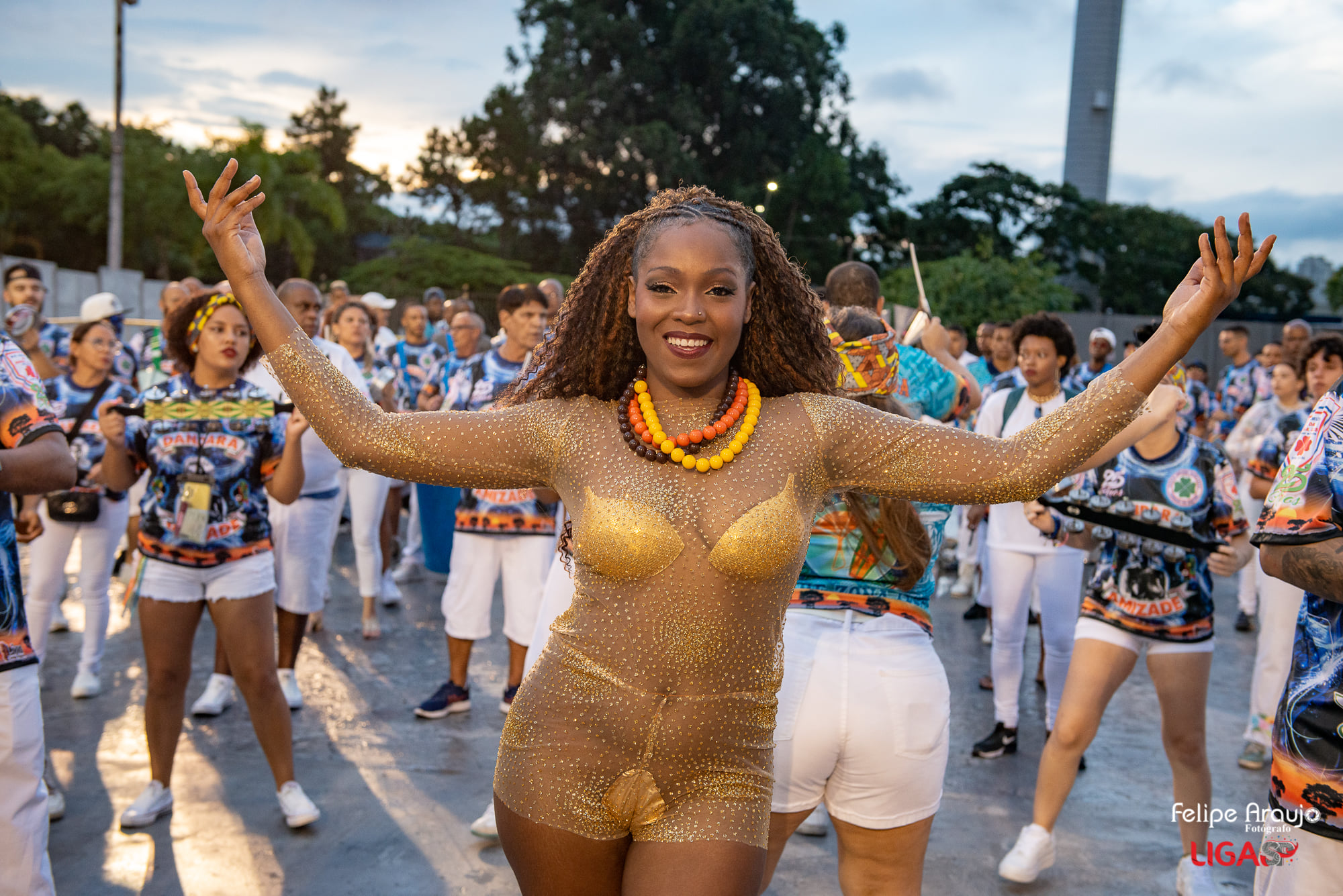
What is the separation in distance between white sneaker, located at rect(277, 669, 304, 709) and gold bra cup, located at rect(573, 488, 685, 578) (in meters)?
4.50

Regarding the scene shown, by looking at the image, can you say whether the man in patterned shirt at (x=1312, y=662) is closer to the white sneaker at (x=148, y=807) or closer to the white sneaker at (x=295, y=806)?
the white sneaker at (x=295, y=806)

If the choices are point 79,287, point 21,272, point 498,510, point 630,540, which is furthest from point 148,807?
point 79,287

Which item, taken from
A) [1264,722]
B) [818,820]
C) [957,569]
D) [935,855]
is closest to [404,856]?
[818,820]

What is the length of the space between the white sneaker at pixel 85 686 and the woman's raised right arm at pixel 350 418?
479cm

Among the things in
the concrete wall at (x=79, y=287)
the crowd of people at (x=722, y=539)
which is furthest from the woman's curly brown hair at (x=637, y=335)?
the concrete wall at (x=79, y=287)

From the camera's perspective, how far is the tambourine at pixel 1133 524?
4.20m

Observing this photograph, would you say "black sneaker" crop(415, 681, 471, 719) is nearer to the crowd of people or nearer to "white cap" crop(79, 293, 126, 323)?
the crowd of people

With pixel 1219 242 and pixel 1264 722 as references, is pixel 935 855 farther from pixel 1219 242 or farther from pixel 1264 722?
pixel 1219 242

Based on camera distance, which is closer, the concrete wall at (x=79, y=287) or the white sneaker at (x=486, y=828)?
Result: the white sneaker at (x=486, y=828)

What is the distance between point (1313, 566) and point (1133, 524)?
195 cm

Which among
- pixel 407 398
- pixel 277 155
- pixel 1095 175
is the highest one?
pixel 1095 175

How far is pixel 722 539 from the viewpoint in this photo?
2055 mm

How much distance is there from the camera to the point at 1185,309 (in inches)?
79.3

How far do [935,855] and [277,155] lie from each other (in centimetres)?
3828
